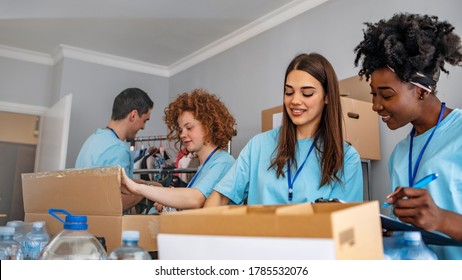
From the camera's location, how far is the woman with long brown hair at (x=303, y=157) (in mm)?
1209

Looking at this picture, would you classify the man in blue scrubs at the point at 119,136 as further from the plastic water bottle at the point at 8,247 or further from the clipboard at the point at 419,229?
the clipboard at the point at 419,229

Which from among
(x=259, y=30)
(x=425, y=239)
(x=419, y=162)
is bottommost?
(x=425, y=239)

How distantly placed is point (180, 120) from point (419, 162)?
103 cm

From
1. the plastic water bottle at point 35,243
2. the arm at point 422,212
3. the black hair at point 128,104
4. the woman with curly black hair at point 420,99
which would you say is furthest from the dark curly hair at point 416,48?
the black hair at point 128,104

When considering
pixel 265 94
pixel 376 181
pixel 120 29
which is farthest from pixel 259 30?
pixel 376 181

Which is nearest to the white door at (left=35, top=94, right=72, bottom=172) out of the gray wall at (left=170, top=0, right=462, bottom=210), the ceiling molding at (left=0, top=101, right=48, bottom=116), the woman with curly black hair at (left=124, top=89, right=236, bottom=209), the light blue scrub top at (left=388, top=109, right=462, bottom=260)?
the ceiling molding at (left=0, top=101, right=48, bottom=116)

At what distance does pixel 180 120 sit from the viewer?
1765 mm

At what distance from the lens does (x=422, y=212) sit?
29.5 inches

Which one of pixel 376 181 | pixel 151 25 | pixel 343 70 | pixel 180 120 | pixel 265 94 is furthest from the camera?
pixel 151 25

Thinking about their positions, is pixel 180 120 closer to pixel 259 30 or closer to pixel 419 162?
pixel 419 162

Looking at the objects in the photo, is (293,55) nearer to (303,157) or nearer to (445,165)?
(303,157)

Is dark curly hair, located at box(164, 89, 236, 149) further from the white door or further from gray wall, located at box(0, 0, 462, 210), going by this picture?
the white door

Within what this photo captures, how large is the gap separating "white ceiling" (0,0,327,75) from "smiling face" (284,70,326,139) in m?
1.78

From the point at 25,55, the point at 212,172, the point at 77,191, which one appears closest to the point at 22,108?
the point at 25,55
